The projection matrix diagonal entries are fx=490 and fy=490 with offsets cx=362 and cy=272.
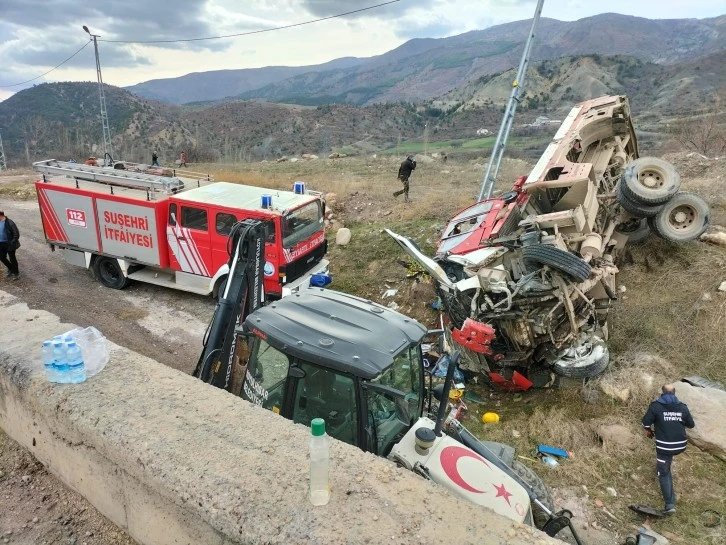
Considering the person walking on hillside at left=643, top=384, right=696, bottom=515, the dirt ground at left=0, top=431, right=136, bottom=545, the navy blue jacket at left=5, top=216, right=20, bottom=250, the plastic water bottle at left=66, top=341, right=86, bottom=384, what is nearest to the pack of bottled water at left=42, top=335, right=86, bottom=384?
the plastic water bottle at left=66, top=341, right=86, bottom=384

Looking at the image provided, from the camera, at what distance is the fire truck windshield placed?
8367 mm

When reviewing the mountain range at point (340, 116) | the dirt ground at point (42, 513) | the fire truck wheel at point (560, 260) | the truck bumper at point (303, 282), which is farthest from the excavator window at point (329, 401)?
the mountain range at point (340, 116)

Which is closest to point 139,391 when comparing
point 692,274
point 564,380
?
point 564,380

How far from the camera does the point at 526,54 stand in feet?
34.0

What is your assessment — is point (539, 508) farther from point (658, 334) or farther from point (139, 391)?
point (658, 334)

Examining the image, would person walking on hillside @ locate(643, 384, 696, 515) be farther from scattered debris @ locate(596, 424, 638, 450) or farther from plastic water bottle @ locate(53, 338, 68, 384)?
plastic water bottle @ locate(53, 338, 68, 384)

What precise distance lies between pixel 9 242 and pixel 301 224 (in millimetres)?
5904

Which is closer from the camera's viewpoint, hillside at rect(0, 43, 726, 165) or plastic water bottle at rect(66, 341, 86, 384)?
plastic water bottle at rect(66, 341, 86, 384)

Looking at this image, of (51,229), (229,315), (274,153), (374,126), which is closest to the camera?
(229,315)

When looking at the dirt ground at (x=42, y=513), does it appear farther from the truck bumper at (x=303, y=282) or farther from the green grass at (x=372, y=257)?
the green grass at (x=372, y=257)

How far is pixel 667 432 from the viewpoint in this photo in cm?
479

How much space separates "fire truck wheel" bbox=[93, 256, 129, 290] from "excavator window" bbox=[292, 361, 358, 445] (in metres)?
7.79

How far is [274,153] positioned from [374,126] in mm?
17413

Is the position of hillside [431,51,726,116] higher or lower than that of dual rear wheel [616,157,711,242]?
higher
